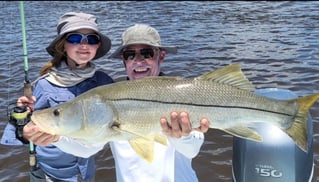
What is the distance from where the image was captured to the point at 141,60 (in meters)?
3.72

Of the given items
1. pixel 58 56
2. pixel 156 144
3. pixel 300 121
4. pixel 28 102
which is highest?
pixel 58 56

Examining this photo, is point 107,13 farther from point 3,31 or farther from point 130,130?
point 130,130

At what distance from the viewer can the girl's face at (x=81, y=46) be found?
4.20 meters

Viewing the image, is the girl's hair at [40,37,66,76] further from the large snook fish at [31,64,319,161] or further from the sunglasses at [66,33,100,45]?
the large snook fish at [31,64,319,161]

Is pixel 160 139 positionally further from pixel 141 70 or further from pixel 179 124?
pixel 141 70

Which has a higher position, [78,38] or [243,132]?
[78,38]

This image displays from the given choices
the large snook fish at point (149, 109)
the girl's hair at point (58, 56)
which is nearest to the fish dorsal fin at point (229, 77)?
the large snook fish at point (149, 109)

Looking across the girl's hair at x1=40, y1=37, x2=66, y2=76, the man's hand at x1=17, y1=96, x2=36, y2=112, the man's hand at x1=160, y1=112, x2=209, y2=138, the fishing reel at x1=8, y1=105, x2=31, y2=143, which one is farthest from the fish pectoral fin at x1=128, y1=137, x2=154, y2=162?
the girl's hair at x1=40, y1=37, x2=66, y2=76

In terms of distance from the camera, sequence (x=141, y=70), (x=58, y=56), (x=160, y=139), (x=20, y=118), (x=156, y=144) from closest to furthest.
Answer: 1. (x=160, y=139)
2. (x=156, y=144)
3. (x=141, y=70)
4. (x=20, y=118)
5. (x=58, y=56)

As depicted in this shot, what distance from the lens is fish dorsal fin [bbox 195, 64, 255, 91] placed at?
307 cm

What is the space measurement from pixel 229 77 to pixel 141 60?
0.90 m

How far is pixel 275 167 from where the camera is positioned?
416cm

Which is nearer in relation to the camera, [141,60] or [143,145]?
[143,145]

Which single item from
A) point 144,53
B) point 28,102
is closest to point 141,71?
point 144,53
